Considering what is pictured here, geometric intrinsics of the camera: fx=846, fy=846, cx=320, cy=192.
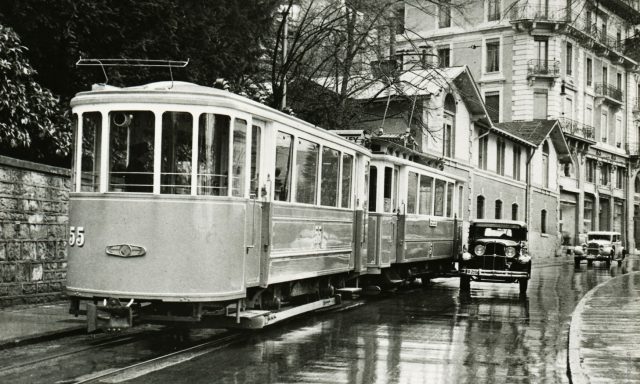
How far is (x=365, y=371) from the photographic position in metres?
→ 9.43

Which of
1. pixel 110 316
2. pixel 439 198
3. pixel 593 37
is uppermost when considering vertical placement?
pixel 593 37

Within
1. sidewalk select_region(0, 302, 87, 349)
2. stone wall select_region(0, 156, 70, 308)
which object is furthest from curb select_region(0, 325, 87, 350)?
stone wall select_region(0, 156, 70, 308)

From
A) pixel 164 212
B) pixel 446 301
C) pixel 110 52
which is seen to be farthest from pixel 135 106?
pixel 446 301

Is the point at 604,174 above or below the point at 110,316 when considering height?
above

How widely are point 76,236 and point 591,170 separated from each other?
179 ft

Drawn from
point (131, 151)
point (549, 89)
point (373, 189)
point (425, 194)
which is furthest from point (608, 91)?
point (131, 151)

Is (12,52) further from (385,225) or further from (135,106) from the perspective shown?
(385,225)

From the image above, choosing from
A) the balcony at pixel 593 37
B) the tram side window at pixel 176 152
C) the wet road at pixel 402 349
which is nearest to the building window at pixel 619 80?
the wet road at pixel 402 349

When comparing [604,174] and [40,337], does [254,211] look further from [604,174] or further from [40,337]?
[604,174]

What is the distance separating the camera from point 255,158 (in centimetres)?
1119

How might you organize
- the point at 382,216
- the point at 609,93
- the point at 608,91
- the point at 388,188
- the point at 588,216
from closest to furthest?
1. the point at 382,216
2. the point at 388,188
3. the point at 588,216
4. the point at 608,91
5. the point at 609,93

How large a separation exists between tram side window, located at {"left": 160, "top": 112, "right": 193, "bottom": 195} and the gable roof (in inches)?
1510

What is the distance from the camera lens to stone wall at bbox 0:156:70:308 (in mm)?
14047

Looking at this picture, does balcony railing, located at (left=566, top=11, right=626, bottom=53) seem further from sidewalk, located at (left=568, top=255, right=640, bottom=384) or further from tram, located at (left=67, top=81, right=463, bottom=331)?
tram, located at (left=67, top=81, right=463, bottom=331)
